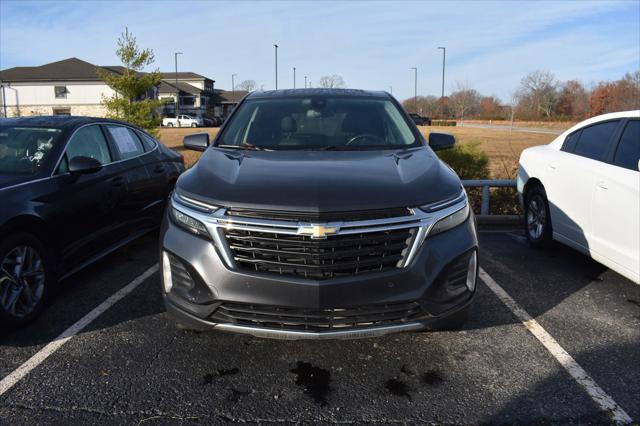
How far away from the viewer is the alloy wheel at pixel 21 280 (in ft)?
11.4

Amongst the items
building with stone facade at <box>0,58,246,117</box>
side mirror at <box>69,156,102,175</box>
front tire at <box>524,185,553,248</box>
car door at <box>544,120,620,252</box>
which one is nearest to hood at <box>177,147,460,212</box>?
side mirror at <box>69,156,102,175</box>

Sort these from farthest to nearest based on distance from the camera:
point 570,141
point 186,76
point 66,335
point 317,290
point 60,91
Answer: point 186,76 → point 60,91 → point 570,141 → point 66,335 → point 317,290

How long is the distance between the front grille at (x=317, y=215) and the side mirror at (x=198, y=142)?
1702mm

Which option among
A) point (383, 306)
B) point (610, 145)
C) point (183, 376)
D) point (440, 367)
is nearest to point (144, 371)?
point (183, 376)

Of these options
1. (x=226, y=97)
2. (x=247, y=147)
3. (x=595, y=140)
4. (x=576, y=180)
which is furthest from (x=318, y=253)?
(x=226, y=97)

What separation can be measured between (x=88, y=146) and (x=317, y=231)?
10.3 ft

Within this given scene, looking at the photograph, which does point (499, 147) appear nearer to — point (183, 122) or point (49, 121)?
point (49, 121)

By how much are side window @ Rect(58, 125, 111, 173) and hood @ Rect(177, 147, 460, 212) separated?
1.57 metres

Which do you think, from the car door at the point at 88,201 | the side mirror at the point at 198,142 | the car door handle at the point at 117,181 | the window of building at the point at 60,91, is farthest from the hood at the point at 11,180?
Answer: the window of building at the point at 60,91

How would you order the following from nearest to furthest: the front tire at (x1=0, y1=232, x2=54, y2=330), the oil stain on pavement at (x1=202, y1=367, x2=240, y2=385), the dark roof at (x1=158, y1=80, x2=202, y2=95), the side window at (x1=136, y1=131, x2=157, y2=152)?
1. the oil stain on pavement at (x1=202, y1=367, x2=240, y2=385)
2. the front tire at (x1=0, y1=232, x2=54, y2=330)
3. the side window at (x1=136, y1=131, x2=157, y2=152)
4. the dark roof at (x1=158, y1=80, x2=202, y2=95)

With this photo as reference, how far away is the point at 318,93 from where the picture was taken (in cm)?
470

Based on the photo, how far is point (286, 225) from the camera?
2.67 m

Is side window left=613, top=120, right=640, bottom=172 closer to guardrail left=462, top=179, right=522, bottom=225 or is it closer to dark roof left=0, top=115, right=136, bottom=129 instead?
guardrail left=462, top=179, right=522, bottom=225

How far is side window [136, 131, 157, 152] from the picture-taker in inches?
231
